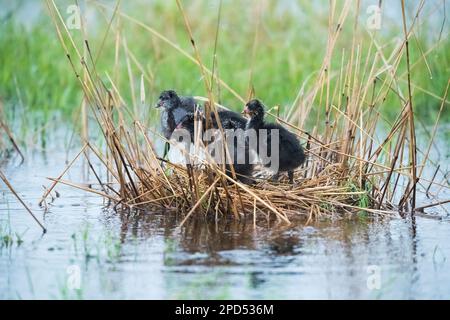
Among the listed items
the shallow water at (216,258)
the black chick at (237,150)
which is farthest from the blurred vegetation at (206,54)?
the shallow water at (216,258)

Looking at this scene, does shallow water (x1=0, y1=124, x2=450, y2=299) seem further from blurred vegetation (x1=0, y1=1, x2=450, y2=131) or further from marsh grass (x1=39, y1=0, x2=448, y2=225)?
blurred vegetation (x1=0, y1=1, x2=450, y2=131)

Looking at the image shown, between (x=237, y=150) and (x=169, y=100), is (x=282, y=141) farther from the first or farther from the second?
(x=169, y=100)

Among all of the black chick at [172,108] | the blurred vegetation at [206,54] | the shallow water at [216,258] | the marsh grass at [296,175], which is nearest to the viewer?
the shallow water at [216,258]

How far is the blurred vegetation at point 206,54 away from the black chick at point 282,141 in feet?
10.4

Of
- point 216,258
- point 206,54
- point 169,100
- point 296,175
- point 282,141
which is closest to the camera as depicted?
point 216,258

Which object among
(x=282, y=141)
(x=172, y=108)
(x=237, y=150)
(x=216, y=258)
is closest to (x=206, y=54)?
(x=172, y=108)

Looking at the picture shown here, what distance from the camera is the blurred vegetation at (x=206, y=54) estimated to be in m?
10.2

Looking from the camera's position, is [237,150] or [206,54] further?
[206,54]

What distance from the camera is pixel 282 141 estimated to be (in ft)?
21.3

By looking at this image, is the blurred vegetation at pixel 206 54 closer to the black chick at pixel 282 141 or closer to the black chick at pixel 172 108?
the black chick at pixel 172 108

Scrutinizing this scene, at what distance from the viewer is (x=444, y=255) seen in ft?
18.2

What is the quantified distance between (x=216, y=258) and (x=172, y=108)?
2.11 metres

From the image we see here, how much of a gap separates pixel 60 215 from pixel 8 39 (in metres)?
5.21
